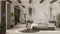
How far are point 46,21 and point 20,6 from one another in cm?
72

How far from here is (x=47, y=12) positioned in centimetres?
352

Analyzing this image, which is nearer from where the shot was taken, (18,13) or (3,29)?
(3,29)

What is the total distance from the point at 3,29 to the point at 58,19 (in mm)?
1301

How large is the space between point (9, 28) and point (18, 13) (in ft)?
1.36

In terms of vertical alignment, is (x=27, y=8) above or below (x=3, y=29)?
above

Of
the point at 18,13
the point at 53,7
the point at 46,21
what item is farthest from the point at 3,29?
the point at 53,7

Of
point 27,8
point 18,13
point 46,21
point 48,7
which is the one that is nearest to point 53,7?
point 48,7

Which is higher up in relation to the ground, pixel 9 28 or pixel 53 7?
pixel 53 7

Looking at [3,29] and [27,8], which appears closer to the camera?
[3,29]

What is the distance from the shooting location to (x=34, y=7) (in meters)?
3.53

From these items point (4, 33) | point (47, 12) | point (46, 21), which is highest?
point (47, 12)

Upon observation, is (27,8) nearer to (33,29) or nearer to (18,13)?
(18,13)

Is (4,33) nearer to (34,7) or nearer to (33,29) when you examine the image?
(33,29)

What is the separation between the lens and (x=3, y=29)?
10.9ft
